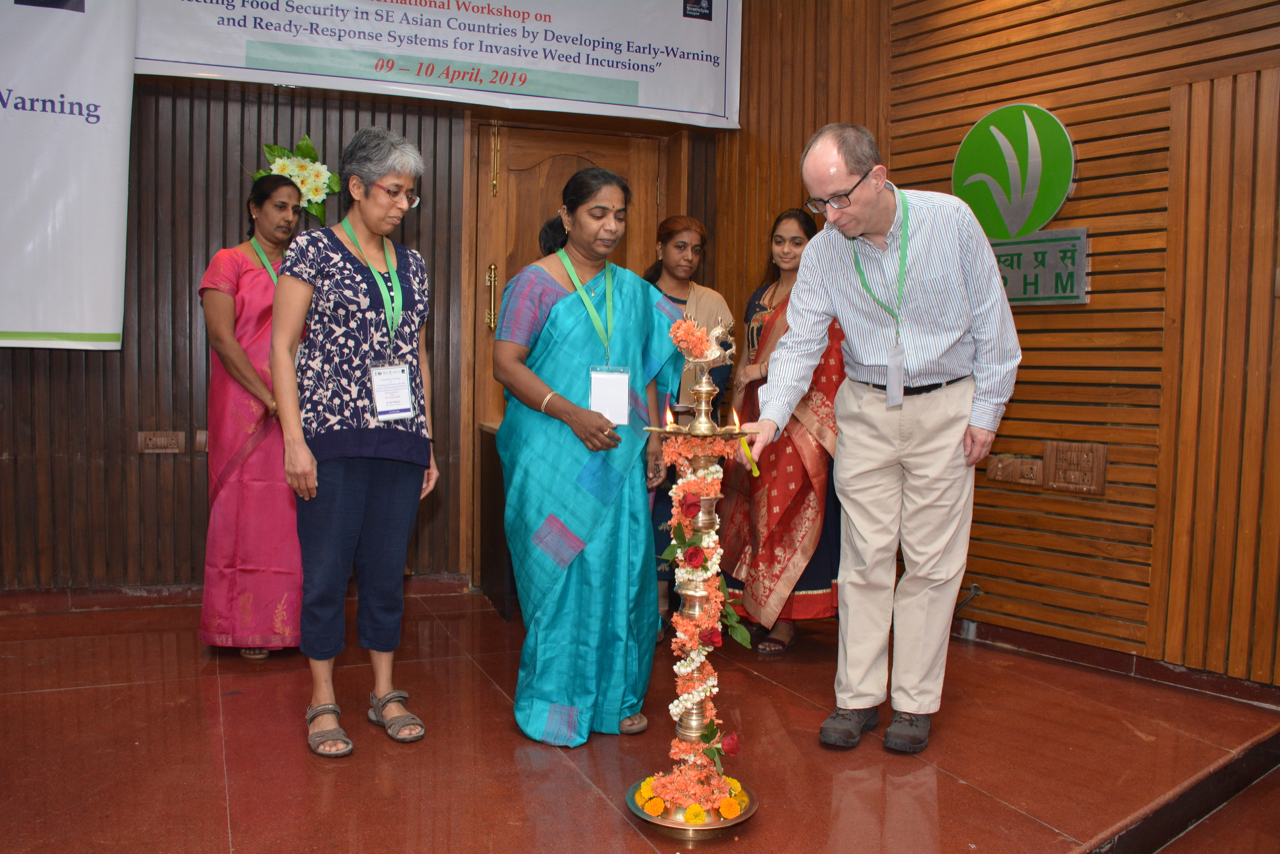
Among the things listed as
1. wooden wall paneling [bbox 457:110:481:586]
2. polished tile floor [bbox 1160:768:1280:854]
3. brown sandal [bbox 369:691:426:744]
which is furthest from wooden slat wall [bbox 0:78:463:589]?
polished tile floor [bbox 1160:768:1280:854]

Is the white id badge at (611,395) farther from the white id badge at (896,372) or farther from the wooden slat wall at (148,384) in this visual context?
the wooden slat wall at (148,384)

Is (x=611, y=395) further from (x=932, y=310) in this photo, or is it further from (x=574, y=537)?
(x=932, y=310)

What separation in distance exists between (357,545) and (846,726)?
4.49 ft

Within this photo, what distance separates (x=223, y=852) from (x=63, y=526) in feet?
8.75

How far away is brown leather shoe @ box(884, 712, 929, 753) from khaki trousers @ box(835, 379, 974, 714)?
3cm

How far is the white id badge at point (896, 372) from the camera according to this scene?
2391mm

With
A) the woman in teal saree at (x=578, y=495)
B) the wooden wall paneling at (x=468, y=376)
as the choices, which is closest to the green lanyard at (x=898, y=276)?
the woman in teal saree at (x=578, y=495)

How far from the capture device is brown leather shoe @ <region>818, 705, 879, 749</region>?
2.42m

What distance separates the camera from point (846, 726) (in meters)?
2.44

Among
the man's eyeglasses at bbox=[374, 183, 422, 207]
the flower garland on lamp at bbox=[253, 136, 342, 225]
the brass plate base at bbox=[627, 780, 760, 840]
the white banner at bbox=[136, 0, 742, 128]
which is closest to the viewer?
the brass plate base at bbox=[627, 780, 760, 840]

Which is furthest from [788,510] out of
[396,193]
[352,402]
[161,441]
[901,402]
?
[161,441]

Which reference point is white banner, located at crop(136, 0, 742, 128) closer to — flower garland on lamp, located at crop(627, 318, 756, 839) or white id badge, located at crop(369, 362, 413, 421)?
white id badge, located at crop(369, 362, 413, 421)

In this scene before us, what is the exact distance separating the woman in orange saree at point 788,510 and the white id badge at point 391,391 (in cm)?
126

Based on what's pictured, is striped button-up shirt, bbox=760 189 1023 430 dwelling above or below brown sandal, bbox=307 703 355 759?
above
